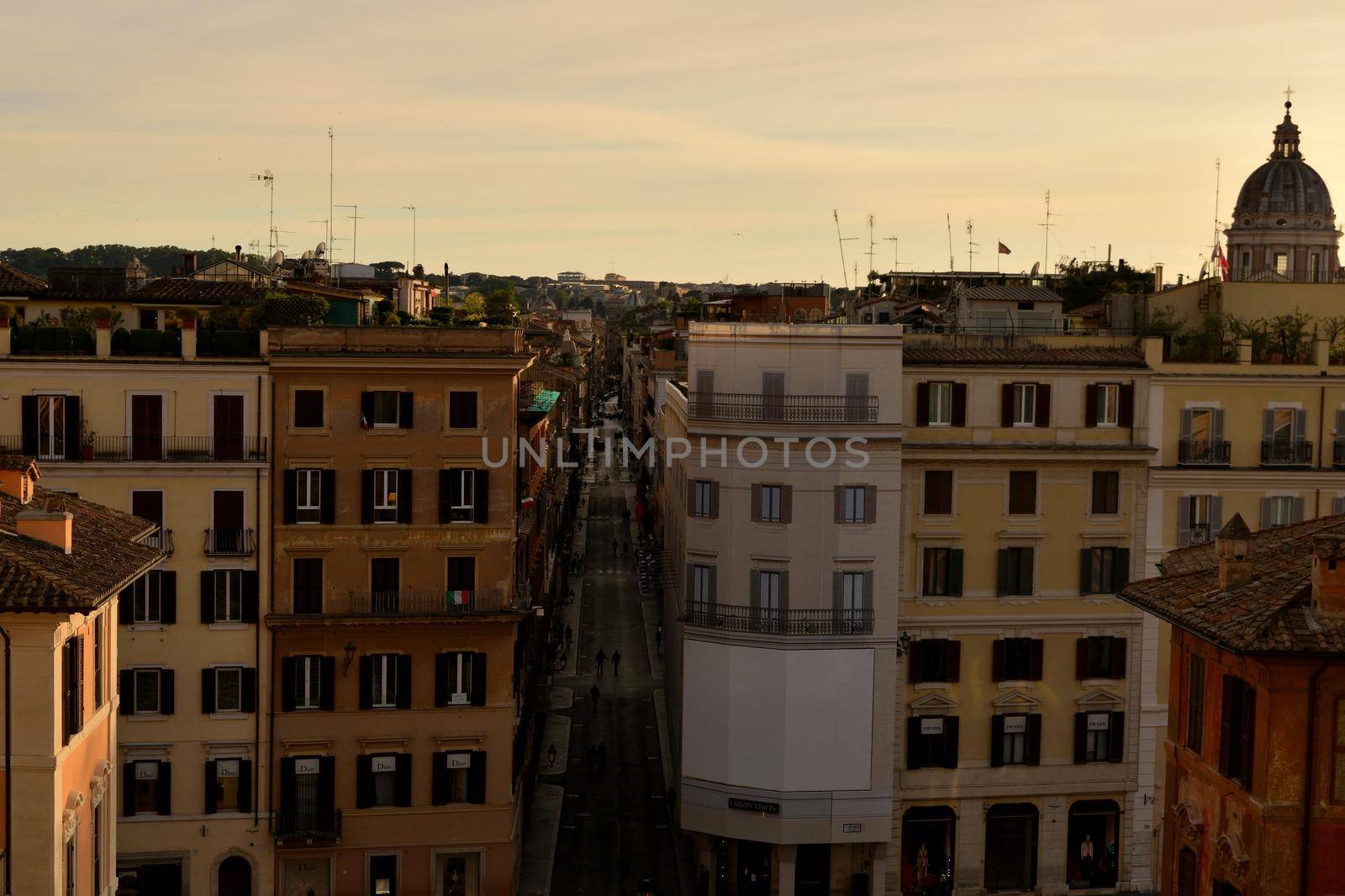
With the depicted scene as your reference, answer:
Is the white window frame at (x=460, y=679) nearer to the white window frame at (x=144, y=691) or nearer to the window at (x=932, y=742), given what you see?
the white window frame at (x=144, y=691)

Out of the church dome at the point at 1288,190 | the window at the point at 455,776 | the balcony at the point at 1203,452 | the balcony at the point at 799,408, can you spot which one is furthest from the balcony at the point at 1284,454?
the church dome at the point at 1288,190

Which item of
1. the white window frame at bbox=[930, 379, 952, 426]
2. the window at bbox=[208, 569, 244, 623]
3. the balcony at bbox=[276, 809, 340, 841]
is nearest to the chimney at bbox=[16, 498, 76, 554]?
the window at bbox=[208, 569, 244, 623]

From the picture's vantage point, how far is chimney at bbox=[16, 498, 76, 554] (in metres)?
28.0

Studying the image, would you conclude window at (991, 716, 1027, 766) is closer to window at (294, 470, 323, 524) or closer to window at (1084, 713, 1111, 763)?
window at (1084, 713, 1111, 763)

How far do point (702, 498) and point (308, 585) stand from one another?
34.1ft

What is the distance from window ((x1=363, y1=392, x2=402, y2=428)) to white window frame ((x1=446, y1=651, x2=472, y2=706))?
599 cm

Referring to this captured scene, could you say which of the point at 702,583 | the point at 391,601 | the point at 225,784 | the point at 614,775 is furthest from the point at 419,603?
the point at 614,775

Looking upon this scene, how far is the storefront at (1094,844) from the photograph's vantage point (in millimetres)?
47844

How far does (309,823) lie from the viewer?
43.4 m

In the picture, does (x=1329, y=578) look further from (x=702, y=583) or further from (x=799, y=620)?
(x=702, y=583)

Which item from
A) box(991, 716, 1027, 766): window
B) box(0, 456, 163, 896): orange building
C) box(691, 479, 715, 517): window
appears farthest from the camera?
box(991, 716, 1027, 766): window

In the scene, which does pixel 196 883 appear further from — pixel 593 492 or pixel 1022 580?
pixel 593 492

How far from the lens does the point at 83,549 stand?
Result: 95.1 feet

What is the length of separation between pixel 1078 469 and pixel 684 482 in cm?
1078
